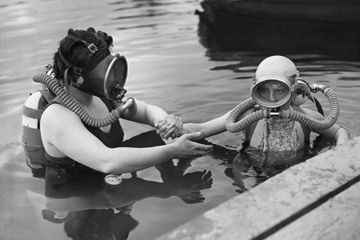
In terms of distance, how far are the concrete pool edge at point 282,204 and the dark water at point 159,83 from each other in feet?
3.18

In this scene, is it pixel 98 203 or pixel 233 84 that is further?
pixel 233 84

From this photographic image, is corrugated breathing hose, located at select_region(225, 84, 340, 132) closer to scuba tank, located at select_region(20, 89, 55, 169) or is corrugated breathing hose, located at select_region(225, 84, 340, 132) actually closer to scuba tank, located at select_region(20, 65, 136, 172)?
scuba tank, located at select_region(20, 65, 136, 172)

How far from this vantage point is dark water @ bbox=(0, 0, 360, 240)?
3166 millimetres

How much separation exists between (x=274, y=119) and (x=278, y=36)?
4531 mm

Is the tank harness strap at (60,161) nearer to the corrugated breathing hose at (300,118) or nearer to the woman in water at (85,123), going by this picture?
the woman in water at (85,123)

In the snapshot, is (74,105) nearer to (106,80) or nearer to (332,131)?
(106,80)

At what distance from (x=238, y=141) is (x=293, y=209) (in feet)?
6.35

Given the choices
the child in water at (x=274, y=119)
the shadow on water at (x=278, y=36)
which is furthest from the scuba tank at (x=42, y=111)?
the shadow on water at (x=278, y=36)

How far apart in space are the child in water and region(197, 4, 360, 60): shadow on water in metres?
3.04

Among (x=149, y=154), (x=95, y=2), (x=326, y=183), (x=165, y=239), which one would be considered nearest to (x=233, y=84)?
(x=149, y=154)

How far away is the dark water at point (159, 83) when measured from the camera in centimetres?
317

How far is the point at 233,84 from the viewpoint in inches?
214

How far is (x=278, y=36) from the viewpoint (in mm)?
7738

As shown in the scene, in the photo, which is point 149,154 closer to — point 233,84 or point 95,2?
point 233,84
